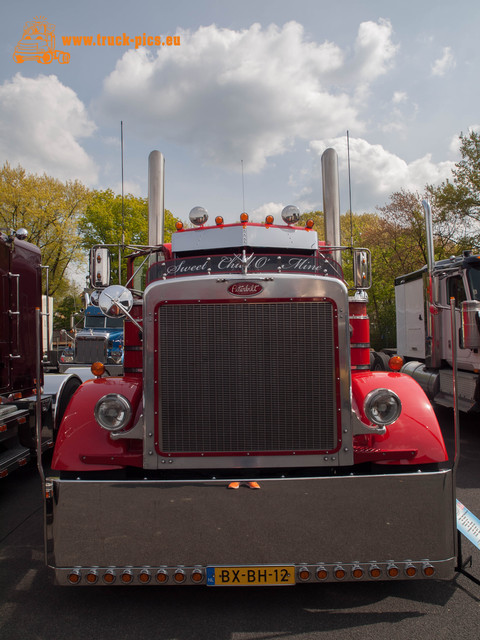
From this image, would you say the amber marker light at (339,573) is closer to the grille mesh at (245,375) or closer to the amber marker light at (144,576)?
the grille mesh at (245,375)

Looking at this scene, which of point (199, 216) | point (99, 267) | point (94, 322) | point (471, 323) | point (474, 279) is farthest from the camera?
point (94, 322)

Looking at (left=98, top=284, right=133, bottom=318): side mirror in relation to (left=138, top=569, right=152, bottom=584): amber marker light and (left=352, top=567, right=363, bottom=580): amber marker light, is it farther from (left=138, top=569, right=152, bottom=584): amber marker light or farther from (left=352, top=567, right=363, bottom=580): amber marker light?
(left=352, top=567, right=363, bottom=580): amber marker light

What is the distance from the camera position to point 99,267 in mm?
4598

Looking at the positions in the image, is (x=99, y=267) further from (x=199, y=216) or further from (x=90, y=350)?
(x=90, y=350)

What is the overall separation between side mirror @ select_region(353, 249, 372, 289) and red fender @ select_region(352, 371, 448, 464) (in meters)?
1.11

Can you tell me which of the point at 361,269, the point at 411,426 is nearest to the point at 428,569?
the point at 411,426

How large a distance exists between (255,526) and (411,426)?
1288mm

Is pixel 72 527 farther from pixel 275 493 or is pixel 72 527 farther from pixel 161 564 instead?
pixel 275 493

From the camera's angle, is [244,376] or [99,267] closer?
[244,376]

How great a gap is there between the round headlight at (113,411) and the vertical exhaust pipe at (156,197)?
2.22 meters

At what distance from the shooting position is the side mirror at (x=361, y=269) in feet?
15.6

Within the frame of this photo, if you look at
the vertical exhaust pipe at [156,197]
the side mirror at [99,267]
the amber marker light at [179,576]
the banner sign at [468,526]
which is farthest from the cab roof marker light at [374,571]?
the vertical exhaust pipe at [156,197]

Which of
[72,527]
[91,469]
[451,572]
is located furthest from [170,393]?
[451,572]

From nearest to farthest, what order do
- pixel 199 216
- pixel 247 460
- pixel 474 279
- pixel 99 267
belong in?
pixel 247 460 → pixel 99 267 → pixel 199 216 → pixel 474 279
